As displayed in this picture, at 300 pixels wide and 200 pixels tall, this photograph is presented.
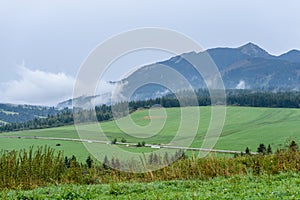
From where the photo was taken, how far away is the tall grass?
40.8 ft

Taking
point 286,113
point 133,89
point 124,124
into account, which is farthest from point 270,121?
point 133,89

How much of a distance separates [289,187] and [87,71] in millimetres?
6863

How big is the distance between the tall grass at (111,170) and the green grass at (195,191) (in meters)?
1.28

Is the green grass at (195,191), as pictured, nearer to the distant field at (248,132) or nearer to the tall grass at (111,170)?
the tall grass at (111,170)

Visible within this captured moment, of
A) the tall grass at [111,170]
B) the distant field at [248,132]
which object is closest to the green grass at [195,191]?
the tall grass at [111,170]

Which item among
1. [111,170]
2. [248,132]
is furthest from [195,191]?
[248,132]

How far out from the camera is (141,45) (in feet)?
42.1

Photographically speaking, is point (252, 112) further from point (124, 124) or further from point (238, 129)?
point (124, 124)

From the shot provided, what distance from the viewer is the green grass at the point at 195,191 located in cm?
786

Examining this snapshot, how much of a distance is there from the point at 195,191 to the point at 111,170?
19.5 feet

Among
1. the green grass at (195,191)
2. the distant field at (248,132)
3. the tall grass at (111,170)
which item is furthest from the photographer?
the distant field at (248,132)

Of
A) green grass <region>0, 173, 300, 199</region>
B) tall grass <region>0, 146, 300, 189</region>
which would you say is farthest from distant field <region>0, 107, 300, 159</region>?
green grass <region>0, 173, 300, 199</region>

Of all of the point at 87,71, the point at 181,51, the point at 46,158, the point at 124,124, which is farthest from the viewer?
the point at 124,124

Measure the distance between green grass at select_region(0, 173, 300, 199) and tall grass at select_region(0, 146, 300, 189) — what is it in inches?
50.3
